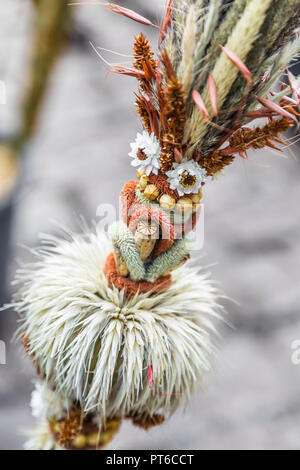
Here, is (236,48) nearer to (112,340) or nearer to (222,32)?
(222,32)

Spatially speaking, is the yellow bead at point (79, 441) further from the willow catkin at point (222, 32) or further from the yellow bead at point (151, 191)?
the willow catkin at point (222, 32)

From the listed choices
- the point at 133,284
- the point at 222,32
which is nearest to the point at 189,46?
the point at 222,32

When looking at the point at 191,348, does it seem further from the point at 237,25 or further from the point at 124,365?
the point at 237,25

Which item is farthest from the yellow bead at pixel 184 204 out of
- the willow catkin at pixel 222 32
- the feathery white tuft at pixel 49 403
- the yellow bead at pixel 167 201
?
the feathery white tuft at pixel 49 403

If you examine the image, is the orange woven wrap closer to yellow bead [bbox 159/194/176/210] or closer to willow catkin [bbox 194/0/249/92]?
yellow bead [bbox 159/194/176/210]

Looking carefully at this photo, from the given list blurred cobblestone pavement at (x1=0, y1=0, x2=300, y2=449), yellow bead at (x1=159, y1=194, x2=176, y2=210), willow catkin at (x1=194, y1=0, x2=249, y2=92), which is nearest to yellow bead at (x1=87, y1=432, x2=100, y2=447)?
blurred cobblestone pavement at (x1=0, y1=0, x2=300, y2=449)

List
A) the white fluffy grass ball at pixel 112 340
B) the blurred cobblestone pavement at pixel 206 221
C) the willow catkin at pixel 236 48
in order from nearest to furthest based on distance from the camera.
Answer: the willow catkin at pixel 236 48 < the white fluffy grass ball at pixel 112 340 < the blurred cobblestone pavement at pixel 206 221
